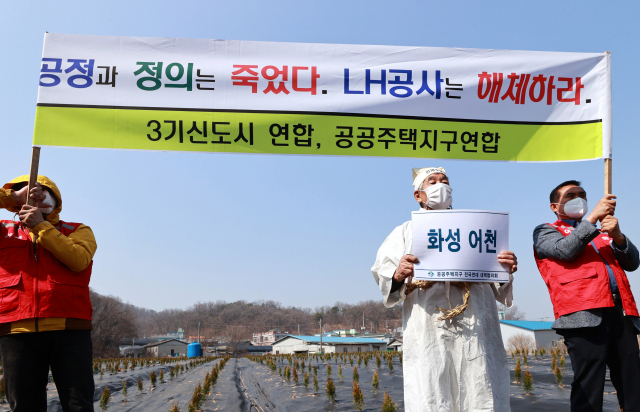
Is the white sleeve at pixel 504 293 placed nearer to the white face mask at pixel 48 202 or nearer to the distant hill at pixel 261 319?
the white face mask at pixel 48 202

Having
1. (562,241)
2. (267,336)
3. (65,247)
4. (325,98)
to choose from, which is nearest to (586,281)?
(562,241)

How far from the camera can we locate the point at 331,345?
5016cm

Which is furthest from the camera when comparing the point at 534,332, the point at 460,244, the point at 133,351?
the point at 133,351

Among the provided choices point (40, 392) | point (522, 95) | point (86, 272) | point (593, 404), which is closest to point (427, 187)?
point (522, 95)

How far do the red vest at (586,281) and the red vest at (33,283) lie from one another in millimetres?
2951

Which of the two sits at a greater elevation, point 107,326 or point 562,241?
point 562,241

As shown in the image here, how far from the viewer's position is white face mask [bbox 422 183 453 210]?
250 centimetres

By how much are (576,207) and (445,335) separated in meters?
1.33

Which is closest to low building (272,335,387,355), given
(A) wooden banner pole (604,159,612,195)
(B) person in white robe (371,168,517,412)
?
(A) wooden banner pole (604,159,612,195)

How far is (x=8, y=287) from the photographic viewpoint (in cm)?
243

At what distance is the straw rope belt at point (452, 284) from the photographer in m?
2.29

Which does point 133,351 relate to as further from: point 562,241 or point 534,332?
point 562,241

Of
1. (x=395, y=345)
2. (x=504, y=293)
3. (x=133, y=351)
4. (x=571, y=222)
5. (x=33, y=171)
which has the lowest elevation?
(x=133, y=351)

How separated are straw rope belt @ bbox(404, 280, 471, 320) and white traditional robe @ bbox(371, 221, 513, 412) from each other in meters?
0.03
